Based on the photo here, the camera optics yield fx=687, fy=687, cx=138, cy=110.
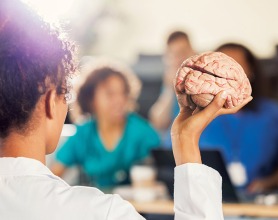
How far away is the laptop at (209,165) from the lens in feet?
8.63

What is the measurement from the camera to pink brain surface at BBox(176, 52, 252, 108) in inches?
48.6

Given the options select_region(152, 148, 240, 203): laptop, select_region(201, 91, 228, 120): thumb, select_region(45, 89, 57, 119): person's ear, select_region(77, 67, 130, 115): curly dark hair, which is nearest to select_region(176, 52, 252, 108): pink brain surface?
select_region(201, 91, 228, 120): thumb

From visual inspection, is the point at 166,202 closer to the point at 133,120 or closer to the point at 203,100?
the point at 133,120

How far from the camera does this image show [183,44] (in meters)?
4.34

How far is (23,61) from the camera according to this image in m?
1.10

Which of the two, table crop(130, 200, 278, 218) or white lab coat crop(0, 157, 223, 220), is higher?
white lab coat crop(0, 157, 223, 220)

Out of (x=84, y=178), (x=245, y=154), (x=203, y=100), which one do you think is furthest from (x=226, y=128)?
(x=203, y=100)

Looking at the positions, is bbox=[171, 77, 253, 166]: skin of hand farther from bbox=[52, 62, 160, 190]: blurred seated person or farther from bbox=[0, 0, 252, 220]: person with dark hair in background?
bbox=[52, 62, 160, 190]: blurred seated person

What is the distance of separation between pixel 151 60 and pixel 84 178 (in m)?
2.53

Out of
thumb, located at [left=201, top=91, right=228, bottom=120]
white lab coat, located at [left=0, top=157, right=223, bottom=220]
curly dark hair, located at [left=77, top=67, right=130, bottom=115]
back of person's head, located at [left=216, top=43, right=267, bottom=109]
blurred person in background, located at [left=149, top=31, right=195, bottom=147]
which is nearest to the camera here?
white lab coat, located at [left=0, top=157, right=223, bottom=220]

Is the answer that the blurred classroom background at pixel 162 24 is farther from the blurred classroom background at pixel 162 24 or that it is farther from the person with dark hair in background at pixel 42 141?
the person with dark hair in background at pixel 42 141

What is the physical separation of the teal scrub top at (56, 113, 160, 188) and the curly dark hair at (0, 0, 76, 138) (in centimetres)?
230

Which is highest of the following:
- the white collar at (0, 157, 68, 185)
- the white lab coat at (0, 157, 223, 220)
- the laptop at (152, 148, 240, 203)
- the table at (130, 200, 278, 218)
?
the white collar at (0, 157, 68, 185)

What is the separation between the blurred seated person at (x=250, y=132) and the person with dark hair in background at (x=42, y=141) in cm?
233
